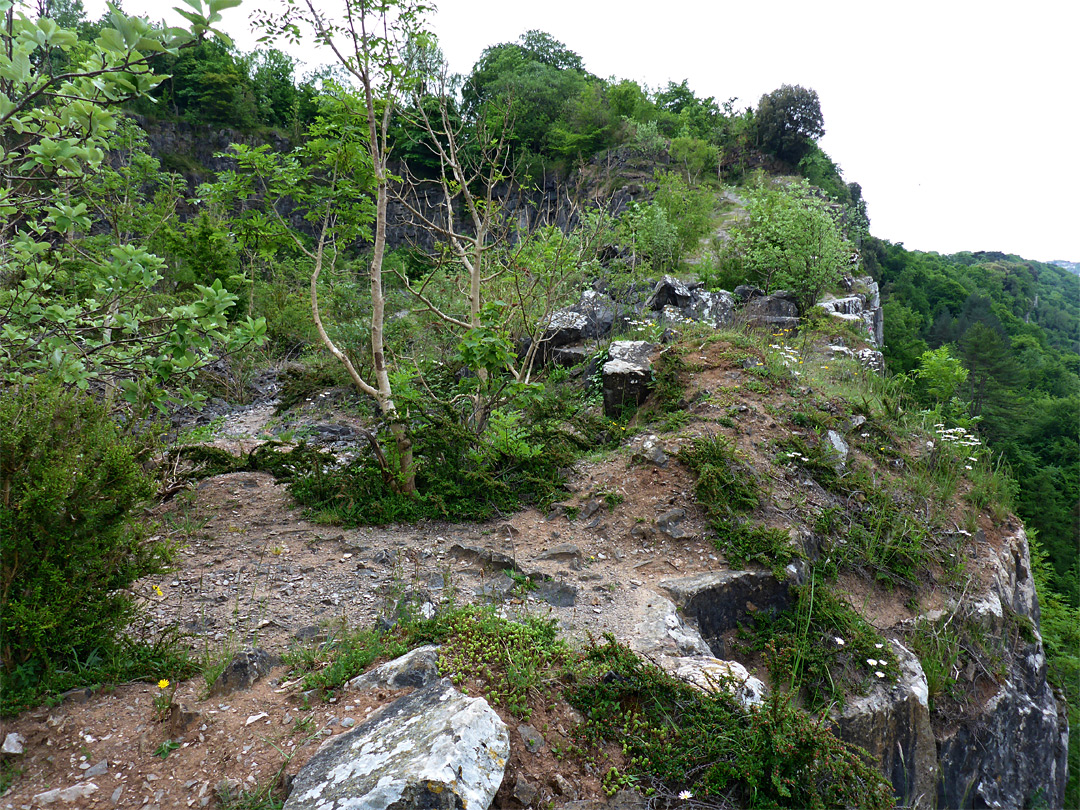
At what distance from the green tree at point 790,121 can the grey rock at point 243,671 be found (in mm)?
29493

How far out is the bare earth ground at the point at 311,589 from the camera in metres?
2.16

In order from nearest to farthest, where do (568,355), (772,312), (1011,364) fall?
(568,355), (772,312), (1011,364)

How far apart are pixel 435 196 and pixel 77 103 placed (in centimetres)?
3008

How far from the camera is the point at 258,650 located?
2895 mm

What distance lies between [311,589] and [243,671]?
926 mm

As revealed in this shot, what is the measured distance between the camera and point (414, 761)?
6.62 ft

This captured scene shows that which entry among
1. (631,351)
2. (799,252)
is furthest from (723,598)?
(799,252)

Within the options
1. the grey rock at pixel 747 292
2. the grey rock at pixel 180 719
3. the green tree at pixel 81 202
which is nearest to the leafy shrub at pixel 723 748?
the grey rock at pixel 180 719

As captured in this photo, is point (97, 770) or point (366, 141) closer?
point (97, 770)

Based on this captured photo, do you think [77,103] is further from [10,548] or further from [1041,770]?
[1041,770]

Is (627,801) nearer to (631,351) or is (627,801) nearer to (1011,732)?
(1011,732)

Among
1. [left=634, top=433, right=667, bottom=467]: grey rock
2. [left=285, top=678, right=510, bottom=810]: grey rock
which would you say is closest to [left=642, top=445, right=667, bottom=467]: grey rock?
[left=634, top=433, right=667, bottom=467]: grey rock

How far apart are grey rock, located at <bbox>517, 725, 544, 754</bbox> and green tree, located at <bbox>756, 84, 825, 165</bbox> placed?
29267 mm

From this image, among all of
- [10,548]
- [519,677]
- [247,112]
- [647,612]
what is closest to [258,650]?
[10,548]
